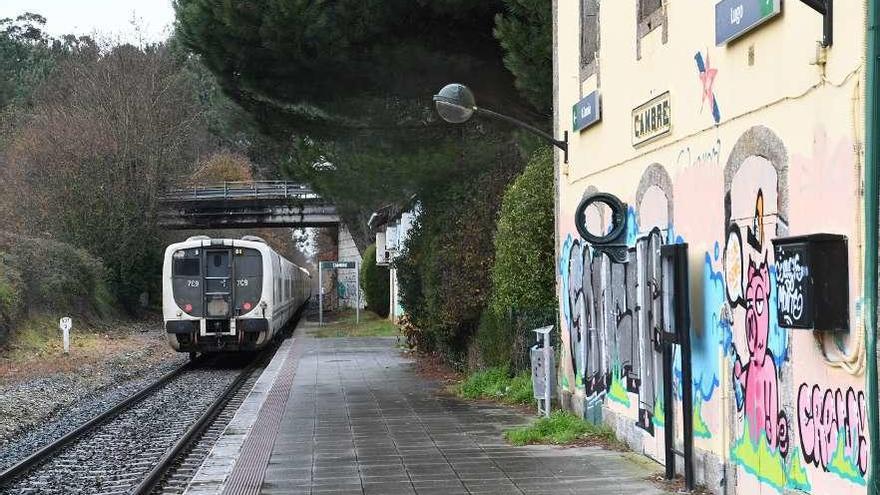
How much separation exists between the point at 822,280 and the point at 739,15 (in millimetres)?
2255

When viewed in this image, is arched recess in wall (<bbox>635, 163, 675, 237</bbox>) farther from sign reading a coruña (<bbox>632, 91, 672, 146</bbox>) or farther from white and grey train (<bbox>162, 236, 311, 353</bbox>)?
white and grey train (<bbox>162, 236, 311, 353</bbox>)

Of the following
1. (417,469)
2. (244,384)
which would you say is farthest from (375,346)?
(417,469)

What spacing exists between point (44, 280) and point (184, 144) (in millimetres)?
12092

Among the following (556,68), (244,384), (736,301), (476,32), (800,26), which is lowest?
(244,384)

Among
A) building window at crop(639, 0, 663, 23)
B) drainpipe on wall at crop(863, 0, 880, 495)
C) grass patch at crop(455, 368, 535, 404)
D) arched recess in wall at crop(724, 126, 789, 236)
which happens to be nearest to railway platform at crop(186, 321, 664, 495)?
grass patch at crop(455, 368, 535, 404)

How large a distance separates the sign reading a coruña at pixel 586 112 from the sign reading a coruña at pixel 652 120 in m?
1.26

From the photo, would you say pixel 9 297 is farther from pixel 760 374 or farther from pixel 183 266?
pixel 760 374

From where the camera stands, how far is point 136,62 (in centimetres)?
4303

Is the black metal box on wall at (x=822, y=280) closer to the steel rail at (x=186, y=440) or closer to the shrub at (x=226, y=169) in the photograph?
the steel rail at (x=186, y=440)

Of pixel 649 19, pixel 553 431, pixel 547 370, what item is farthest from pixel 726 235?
pixel 547 370

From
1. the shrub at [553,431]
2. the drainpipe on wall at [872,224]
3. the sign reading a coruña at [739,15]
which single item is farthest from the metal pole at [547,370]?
the drainpipe on wall at [872,224]

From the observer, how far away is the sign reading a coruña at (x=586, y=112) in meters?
11.5

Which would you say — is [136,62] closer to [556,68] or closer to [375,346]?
[375,346]

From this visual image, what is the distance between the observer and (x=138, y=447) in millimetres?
13766
